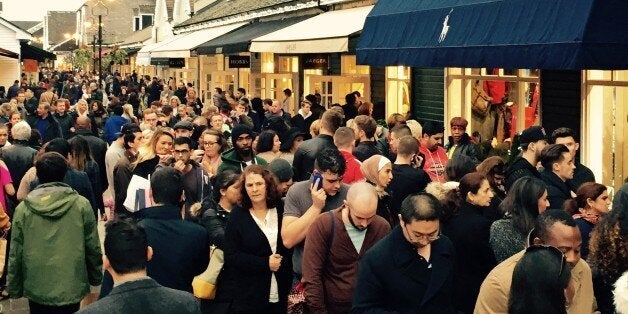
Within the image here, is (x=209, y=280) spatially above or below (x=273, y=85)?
below

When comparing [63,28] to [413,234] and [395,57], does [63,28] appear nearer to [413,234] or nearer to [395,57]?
[395,57]

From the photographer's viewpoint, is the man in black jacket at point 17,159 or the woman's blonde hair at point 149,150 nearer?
the woman's blonde hair at point 149,150

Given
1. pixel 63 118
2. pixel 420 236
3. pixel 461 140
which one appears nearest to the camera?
pixel 420 236

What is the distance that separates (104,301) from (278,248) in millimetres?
2939

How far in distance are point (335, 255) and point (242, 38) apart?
73.1 feet

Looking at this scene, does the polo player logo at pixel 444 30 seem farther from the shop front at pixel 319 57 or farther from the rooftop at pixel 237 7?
the rooftop at pixel 237 7

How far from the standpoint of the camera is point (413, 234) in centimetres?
584

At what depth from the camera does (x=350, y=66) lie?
25312 mm

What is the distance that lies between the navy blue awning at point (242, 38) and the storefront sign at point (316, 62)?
5.43 ft

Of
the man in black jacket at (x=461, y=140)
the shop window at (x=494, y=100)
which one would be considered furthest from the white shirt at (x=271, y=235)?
the shop window at (x=494, y=100)

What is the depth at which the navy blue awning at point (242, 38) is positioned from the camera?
89.0ft

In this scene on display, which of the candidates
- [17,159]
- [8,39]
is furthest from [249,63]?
[8,39]

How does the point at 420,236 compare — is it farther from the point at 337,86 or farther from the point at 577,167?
the point at 337,86

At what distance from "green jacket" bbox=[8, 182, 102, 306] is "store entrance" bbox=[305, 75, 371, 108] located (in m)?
16.1
